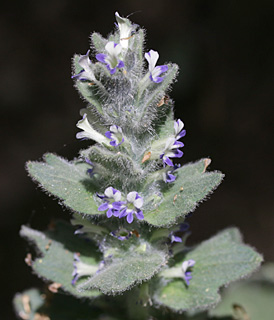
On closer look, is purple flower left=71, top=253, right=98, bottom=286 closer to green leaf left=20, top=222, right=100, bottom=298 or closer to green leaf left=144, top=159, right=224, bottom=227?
green leaf left=20, top=222, right=100, bottom=298

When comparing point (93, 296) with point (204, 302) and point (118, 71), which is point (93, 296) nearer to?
point (204, 302)

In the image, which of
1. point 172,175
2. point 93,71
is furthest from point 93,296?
point 93,71

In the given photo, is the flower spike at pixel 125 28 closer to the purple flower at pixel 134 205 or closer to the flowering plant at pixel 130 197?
the flowering plant at pixel 130 197

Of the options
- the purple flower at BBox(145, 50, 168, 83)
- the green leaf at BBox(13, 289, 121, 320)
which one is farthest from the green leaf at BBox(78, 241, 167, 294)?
the purple flower at BBox(145, 50, 168, 83)

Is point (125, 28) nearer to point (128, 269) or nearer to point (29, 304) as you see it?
point (128, 269)

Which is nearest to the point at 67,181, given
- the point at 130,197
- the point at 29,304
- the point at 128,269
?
the point at 130,197

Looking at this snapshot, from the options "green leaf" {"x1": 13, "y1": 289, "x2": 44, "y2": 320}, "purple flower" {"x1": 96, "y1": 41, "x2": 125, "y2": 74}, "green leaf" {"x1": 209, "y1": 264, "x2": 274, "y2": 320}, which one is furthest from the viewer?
"green leaf" {"x1": 209, "y1": 264, "x2": 274, "y2": 320}

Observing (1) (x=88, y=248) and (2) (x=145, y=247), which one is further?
(1) (x=88, y=248)

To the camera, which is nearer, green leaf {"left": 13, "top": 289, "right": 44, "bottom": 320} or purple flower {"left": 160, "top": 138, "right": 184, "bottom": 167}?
purple flower {"left": 160, "top": 138, "right": 184, "bottom": 167}
